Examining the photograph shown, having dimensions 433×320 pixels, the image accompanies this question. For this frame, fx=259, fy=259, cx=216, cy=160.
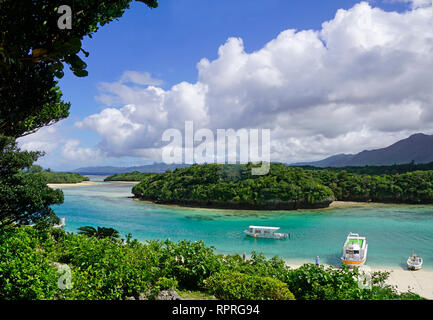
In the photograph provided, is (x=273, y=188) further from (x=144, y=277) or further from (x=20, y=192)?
(x=144, y=277)

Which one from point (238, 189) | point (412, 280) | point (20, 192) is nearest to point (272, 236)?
point (412, 280)

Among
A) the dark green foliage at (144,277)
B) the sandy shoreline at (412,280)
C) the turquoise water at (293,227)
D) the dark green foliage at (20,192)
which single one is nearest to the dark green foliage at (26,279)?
the dark green foliage at (144,277)

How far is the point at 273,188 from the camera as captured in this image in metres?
43.9

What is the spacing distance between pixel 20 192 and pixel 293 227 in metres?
27.2

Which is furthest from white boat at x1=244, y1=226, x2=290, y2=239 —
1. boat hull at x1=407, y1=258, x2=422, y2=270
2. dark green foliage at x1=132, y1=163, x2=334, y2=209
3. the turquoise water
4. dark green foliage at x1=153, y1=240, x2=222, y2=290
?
dark green foliage at x1=153, y1=240, x2=222, y2=290

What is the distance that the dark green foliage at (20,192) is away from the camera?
8.66 meters

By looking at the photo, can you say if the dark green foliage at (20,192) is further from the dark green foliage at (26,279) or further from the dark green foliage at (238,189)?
the dark green foliage at (238,189)

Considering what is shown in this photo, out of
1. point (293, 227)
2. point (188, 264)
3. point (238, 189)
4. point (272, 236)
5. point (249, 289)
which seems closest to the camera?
point (249, 289)

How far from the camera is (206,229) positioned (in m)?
29.2

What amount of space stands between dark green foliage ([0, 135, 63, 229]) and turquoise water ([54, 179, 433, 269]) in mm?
14635

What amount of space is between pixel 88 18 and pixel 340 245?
24.2 metres

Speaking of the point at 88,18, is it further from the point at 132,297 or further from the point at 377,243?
the point at 377,243

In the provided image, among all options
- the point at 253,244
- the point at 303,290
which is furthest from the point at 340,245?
the point at 303,290

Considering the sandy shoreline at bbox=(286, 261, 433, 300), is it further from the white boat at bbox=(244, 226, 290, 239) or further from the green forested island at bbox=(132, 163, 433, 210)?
the green forested island at bbox=(132, 163, 433, 210)
